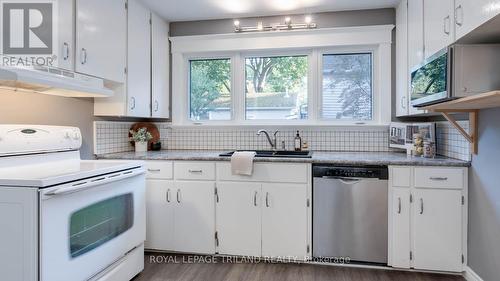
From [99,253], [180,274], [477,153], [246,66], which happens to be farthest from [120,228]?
[477,153]

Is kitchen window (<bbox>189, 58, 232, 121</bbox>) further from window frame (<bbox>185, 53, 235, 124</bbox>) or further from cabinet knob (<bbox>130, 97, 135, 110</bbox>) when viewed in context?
cabinet knob (<bbox>130, 97, 135, 110</bbox>)

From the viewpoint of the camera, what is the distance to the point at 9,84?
70.1 inches

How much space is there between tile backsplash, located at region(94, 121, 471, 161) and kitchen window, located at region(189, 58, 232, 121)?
0.18 m

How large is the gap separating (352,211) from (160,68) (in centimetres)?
232

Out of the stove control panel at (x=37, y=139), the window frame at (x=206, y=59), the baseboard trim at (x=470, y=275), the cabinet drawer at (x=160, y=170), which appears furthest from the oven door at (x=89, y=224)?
the baseboard trim at (x=470, y=275)

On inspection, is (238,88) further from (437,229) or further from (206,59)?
(437,229)

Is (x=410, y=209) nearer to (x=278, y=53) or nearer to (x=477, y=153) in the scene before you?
(x=477, y=153)

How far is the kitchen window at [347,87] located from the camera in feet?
10.1

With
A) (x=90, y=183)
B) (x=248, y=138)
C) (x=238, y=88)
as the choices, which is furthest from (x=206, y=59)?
(x=90, y=183)

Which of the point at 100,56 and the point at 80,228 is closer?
the point at 80,228

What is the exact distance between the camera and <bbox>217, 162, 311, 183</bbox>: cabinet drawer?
2457mm

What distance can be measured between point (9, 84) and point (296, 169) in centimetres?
199

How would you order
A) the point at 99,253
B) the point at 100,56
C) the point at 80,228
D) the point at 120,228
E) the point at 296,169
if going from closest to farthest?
1. the point at 80,228
2. the point at 99,253
3. the point at 120,228
4. the point at 100,56
5. the point at 296,169

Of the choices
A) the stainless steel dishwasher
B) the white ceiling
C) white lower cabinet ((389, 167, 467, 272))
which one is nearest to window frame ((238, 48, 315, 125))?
the white ceiling
